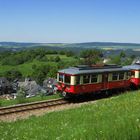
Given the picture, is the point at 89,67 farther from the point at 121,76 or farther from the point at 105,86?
the point at 121,76

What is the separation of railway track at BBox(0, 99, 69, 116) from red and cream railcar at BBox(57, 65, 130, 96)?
1.28m

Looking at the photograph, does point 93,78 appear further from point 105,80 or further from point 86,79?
point 105,80

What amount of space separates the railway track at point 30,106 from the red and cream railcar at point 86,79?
1277 mm

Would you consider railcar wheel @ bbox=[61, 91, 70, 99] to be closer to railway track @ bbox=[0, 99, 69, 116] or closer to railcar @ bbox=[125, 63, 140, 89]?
railway track @ bbox=[0, 99, 69, 116]

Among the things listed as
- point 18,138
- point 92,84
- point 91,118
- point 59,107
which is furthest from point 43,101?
point 18,138

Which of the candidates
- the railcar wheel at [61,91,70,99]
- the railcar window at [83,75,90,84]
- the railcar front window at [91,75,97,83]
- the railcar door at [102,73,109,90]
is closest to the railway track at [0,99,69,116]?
the railcar wheel at [61,91,70,99]

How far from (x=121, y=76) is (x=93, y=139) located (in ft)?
78.3

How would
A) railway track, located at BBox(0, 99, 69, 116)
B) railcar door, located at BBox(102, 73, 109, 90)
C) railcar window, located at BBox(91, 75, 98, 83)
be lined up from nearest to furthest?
railway track, located at BBox(0, 99, 69, 116)
railcar window, located at BBox(91, 75, 98, 83)
railcar door, located at BBox(102, 73, 109, 90)

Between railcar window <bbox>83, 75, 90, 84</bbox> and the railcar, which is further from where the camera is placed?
the railcar

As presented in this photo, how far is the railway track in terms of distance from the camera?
22.7m

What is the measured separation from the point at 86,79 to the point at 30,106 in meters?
5.46

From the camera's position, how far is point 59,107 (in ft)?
81.9

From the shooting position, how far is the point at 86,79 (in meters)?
27.9

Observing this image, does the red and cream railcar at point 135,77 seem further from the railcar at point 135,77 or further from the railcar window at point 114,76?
the railcar window at point 114,76
